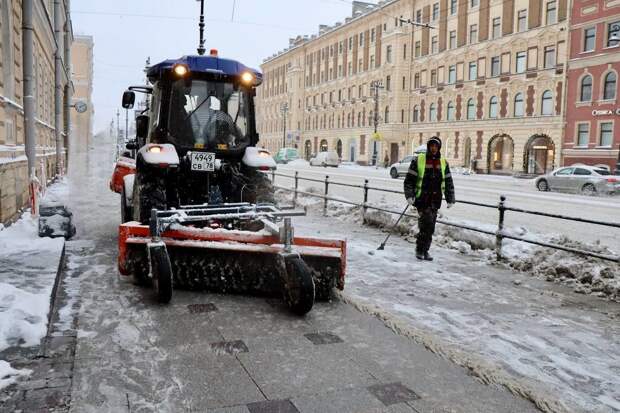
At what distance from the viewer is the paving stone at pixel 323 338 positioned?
15.4 feet

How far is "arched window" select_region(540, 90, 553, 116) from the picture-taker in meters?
40.8

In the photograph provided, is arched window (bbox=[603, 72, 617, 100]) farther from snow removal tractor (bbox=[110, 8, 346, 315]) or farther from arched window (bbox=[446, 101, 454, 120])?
snow removal tractor (bbox=[110, 8, 346, 315])

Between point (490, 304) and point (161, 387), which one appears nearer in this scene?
point (161, 387)

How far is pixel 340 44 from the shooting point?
229ft

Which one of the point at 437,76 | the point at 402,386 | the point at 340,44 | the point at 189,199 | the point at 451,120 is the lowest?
the point at 402,386

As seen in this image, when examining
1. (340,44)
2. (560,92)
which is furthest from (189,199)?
(340,44)

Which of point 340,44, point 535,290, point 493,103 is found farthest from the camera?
point 340,44

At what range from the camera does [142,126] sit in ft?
26.9

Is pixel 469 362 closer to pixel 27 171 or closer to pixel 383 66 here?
pixel 27 171

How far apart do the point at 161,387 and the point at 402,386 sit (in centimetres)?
162

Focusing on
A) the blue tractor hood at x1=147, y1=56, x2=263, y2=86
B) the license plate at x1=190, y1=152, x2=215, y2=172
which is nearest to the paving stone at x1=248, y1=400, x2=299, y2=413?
the license plate at x1=190, y1=152, x2=215, y2=172

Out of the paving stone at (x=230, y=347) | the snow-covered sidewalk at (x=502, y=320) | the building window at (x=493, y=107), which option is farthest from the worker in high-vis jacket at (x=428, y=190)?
the building window at (x=493, y=107)

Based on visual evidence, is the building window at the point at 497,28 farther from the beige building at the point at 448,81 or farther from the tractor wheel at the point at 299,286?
the tractor wheel at the point at 299,286

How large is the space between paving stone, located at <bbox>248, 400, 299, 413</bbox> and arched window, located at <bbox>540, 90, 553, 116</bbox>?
41.7 metres
